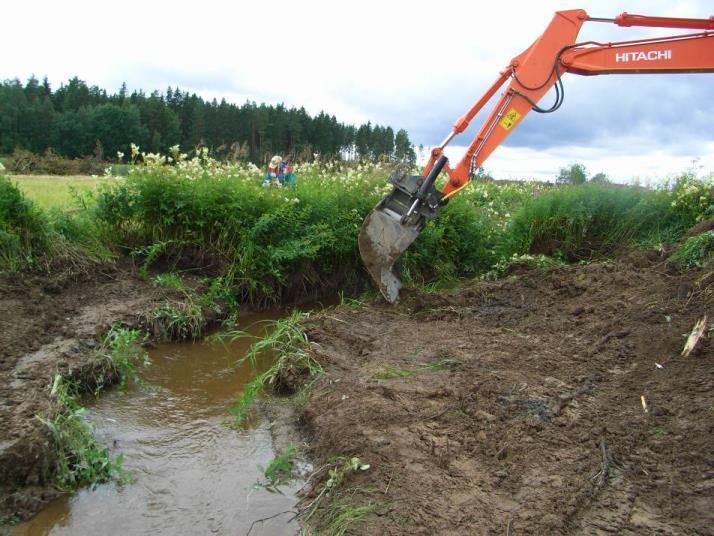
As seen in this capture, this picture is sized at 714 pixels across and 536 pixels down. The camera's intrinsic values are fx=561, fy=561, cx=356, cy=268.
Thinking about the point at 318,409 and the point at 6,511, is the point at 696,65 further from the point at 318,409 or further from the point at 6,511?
the point at 6,511

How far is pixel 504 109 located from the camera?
264 inches

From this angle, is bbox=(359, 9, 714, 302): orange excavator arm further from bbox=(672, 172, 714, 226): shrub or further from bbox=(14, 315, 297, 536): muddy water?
bbox=(672, 172, 714, 226): shrub

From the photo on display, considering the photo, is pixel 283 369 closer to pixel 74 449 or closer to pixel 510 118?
pixel 74 449

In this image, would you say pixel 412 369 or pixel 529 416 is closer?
pixel 529 416

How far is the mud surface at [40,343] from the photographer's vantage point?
3344 millimetres

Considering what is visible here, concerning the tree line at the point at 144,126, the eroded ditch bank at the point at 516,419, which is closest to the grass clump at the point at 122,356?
the eroded ditch bank at the point at 516,419

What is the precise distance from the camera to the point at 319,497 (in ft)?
11.2

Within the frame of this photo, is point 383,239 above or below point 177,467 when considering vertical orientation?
above

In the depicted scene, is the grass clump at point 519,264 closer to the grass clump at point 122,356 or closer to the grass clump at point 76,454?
the grass clump at point 122,356

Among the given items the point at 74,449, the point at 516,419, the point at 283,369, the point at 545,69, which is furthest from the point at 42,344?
the point at 545,69

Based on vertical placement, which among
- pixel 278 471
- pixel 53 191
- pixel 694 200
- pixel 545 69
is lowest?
pixel 278 471

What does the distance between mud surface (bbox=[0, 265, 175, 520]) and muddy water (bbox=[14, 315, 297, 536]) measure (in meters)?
0.24

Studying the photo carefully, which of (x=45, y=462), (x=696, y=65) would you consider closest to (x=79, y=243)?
(x=45, y=462)

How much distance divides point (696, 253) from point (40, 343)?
720 cm
